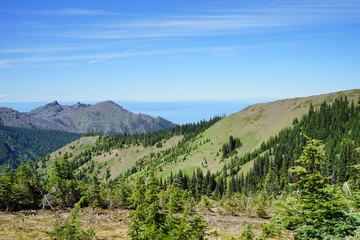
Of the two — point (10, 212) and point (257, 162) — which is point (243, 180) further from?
point (10, 212)

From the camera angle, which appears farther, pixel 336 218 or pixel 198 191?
pixel 198 191

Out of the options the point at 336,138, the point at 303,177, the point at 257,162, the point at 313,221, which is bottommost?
the point at 257,162

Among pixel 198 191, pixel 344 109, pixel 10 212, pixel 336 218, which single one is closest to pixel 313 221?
pixel 336 218

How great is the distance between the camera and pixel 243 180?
14788 centimetres

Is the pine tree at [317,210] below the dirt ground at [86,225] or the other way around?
the other way around

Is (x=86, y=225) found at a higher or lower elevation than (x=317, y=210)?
lower

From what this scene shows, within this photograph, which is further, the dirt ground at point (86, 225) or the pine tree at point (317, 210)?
the dirt ground at point (86, 225)

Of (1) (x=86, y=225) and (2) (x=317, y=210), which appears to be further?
(1) (x=86, y=225)

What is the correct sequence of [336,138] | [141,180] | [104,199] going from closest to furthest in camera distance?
[141,180] → [104,199] → [336,138]

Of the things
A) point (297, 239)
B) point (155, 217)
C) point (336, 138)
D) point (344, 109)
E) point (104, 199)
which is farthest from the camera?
point (344, 109)

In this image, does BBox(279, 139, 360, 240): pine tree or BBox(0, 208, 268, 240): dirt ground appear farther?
BBox(0, 208, 268, 240): dirt ground

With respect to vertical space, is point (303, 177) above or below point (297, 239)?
above

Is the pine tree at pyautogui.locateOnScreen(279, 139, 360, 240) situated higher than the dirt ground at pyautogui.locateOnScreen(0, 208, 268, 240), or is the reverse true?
the pine tree at pyautogui.locateOnScreen(279, 139, 360, 240)

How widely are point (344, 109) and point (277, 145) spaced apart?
51996 mm
